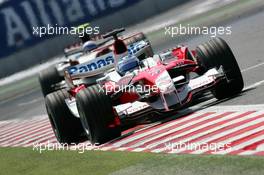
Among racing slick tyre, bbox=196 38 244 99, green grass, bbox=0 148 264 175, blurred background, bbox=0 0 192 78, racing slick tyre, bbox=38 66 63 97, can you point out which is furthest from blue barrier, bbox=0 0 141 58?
racing slick tyre, bbox=196 38 244 99

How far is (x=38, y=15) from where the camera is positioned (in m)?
39.1

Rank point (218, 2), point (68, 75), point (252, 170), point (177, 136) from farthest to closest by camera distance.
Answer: point (218, 2) → point (68, 75) → point (177, 136) → point (252, 170)

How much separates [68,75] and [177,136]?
509 cm

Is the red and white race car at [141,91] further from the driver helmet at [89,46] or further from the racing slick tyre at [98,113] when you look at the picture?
the driver helmet at [89,46]

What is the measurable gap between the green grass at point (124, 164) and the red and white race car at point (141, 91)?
2.23 ft

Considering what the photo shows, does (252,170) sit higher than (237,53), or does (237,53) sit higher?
(252,170)

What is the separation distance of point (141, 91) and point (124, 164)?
10.3 ft

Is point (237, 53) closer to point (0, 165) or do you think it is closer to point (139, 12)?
point (0, 165)

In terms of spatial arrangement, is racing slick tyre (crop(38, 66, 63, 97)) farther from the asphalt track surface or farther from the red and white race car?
the red and white race car

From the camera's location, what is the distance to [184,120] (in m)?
12.7

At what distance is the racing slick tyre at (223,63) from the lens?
13.5 meters

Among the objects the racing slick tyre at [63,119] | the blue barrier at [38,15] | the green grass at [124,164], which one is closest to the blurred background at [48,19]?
the blue barrier at [38,15]

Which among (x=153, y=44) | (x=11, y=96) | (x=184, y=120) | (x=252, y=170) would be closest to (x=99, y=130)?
(x=184, y=120)

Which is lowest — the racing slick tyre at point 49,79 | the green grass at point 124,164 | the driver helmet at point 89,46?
the racing slick tyre at point 49,79
